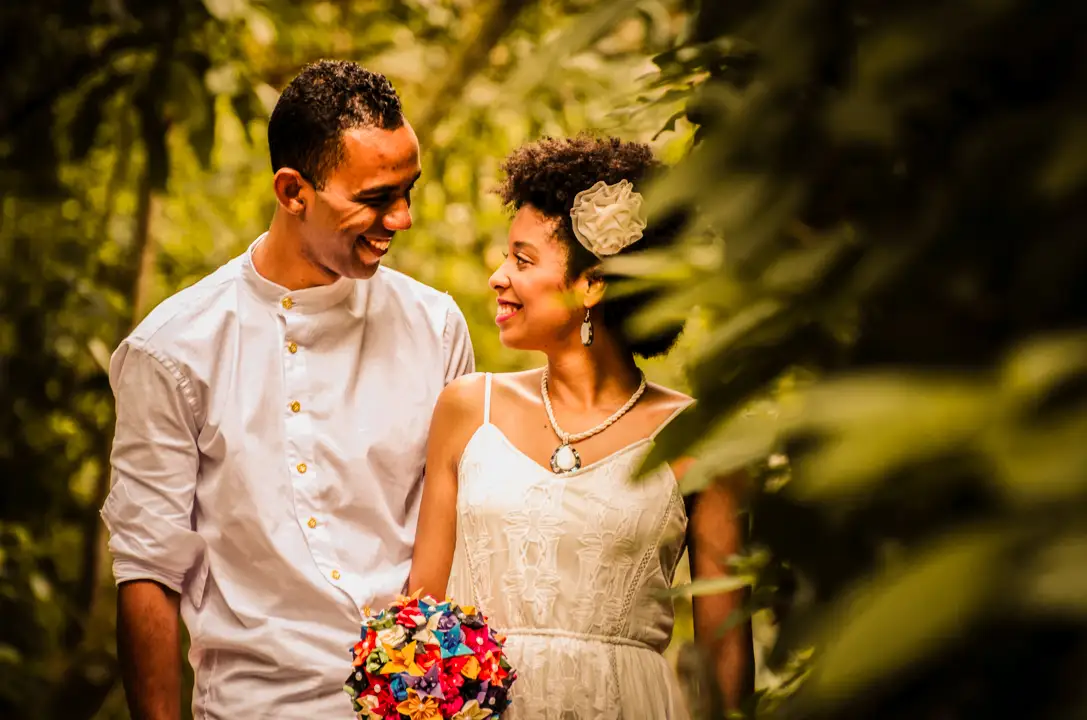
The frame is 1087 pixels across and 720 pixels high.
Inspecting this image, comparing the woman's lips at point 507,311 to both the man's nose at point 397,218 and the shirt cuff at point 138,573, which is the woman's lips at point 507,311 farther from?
the shirt cuff at point 138,573

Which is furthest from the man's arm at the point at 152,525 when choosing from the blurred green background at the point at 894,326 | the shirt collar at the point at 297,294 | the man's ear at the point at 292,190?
the blurred green background at the point at 894,326

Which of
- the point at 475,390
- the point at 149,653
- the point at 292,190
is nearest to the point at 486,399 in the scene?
the point at 475,390

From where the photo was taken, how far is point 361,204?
2537 millimetres

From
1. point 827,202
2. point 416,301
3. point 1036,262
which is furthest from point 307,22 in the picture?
point 1036,262

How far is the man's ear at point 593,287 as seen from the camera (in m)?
2.39

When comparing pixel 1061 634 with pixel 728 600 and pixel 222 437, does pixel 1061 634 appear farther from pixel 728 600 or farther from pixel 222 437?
pixel 222 437

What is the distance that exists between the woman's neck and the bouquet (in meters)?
0.54

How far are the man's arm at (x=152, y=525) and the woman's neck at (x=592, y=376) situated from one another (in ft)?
2.32

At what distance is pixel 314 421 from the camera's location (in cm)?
259

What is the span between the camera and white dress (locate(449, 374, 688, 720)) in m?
2.36

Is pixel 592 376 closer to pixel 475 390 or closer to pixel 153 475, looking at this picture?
pixel 475 390

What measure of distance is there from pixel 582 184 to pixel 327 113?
0.52 m

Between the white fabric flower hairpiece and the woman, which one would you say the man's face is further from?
the white fabric flower hairpiece

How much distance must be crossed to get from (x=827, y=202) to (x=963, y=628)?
43 centimetres
